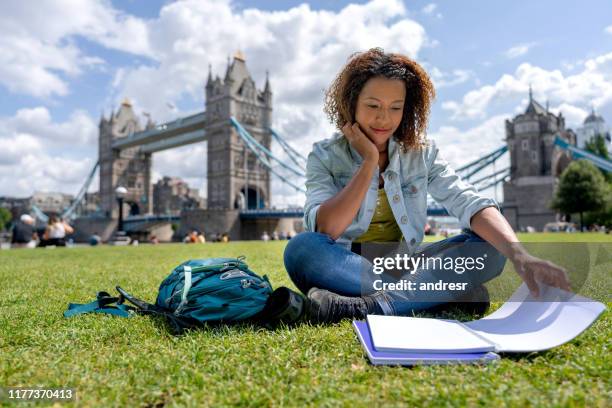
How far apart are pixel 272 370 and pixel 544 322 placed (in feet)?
2.68

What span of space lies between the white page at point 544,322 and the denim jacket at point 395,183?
0.59m

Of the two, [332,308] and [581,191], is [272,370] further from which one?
[581,191]

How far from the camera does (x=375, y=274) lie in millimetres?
1704

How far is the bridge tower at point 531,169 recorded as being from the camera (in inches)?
1407

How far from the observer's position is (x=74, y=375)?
4.09 feet

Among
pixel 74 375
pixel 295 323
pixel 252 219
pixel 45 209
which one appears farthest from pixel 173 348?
pixel 45 209

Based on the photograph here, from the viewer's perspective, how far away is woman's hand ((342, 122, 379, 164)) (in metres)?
1.87

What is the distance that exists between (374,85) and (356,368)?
1.19m

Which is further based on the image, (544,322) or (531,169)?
(531,169)

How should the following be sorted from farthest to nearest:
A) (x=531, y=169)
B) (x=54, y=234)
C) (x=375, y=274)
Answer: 1. (x=531, y=169)
2. (x=54, y=234)
3. (x=375, y=274)

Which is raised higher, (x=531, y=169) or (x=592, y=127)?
(x=592, y=127)

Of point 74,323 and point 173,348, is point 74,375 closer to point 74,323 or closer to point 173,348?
point 173,348

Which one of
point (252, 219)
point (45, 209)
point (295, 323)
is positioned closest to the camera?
point (295, 323)

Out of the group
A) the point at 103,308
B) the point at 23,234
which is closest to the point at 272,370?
the point at 103,308
